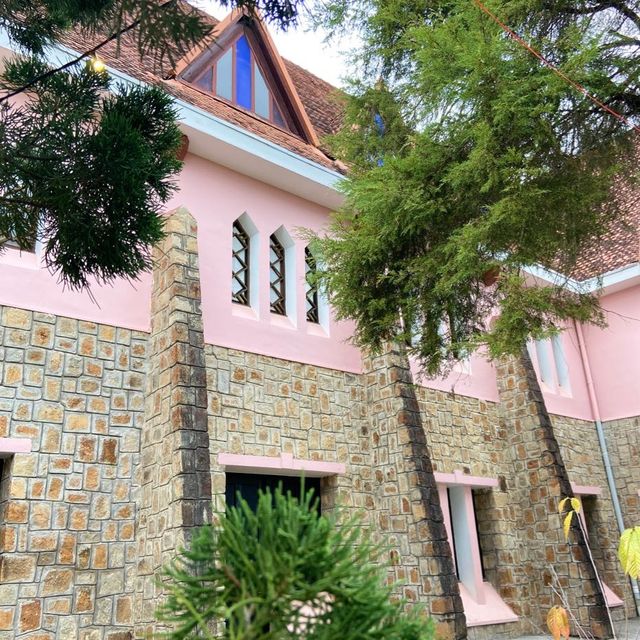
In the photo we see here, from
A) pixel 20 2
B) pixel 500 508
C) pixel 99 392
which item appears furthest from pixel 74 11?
pixel 500 508

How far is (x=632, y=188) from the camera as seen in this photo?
5301 millimetres

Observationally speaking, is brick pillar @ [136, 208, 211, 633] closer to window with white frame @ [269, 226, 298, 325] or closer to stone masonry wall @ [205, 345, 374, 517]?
stone masonry wall @ [205, 345, 374, 517]

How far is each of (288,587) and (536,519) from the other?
10.3 metres

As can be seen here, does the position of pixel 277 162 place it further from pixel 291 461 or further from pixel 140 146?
pixel 140 146

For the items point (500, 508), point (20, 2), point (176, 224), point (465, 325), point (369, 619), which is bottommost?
point (369, 619)

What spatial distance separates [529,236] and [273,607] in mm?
4216

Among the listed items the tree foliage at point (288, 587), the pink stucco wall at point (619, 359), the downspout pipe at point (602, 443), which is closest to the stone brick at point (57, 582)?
the tree foliage at point (288, 587)

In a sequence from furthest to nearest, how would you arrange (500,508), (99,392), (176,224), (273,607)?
(500,508)
(176,224)
(99,392)
(273,607)

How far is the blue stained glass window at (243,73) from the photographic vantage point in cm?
991

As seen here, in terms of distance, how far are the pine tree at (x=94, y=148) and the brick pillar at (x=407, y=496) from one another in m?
5.76

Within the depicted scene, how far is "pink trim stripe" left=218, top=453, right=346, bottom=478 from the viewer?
747cm

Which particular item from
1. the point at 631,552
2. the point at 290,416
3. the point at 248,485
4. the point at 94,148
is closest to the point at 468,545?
the point at 290,416

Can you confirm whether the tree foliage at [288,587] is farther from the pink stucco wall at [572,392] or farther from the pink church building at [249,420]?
the pink stucco wall at [572,392]

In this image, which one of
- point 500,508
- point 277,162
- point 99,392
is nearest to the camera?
point 99,392
